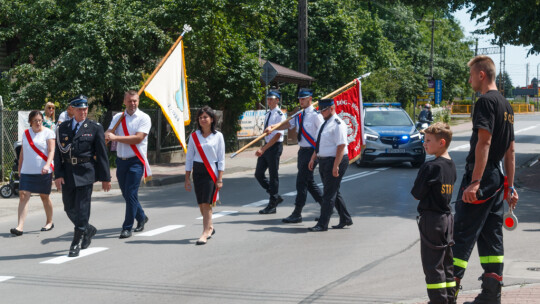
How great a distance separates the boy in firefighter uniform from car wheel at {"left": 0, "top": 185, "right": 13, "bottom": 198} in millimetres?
10015

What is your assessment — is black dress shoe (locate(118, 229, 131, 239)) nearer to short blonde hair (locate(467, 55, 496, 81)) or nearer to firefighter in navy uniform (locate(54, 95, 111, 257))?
firefighter in navy uniform (locate(54, 95, 111, 257))

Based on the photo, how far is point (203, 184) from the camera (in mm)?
8688

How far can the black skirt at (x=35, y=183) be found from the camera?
958cm

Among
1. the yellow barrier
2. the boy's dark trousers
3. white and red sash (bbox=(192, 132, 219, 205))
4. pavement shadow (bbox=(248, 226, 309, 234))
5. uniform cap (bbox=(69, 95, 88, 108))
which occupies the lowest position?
A: the yellow barrier

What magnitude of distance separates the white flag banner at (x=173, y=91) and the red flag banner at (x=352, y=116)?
2327 millimetres

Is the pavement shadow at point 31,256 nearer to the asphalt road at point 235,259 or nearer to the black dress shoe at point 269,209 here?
the asphalt road at point 235,259

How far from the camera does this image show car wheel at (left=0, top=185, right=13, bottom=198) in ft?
43.7

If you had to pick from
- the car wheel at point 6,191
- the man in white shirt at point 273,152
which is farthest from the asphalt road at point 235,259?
the car wheel at point 6,191

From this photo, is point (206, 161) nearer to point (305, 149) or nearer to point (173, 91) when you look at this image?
point (305, 149)

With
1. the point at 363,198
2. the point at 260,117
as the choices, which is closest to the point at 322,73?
the point at 260,117

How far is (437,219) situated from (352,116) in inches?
224

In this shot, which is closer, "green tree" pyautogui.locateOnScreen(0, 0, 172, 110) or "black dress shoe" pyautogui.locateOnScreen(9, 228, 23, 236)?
"black dress shoe" pyautogui.locateOnScreen(9, 228, 23, 236)

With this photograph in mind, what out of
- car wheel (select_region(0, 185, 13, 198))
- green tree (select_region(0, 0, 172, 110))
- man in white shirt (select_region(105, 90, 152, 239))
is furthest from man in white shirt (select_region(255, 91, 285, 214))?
green tree (select_region(0, 0, 172, 110))

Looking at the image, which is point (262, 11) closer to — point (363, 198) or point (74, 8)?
point (74, 8)
